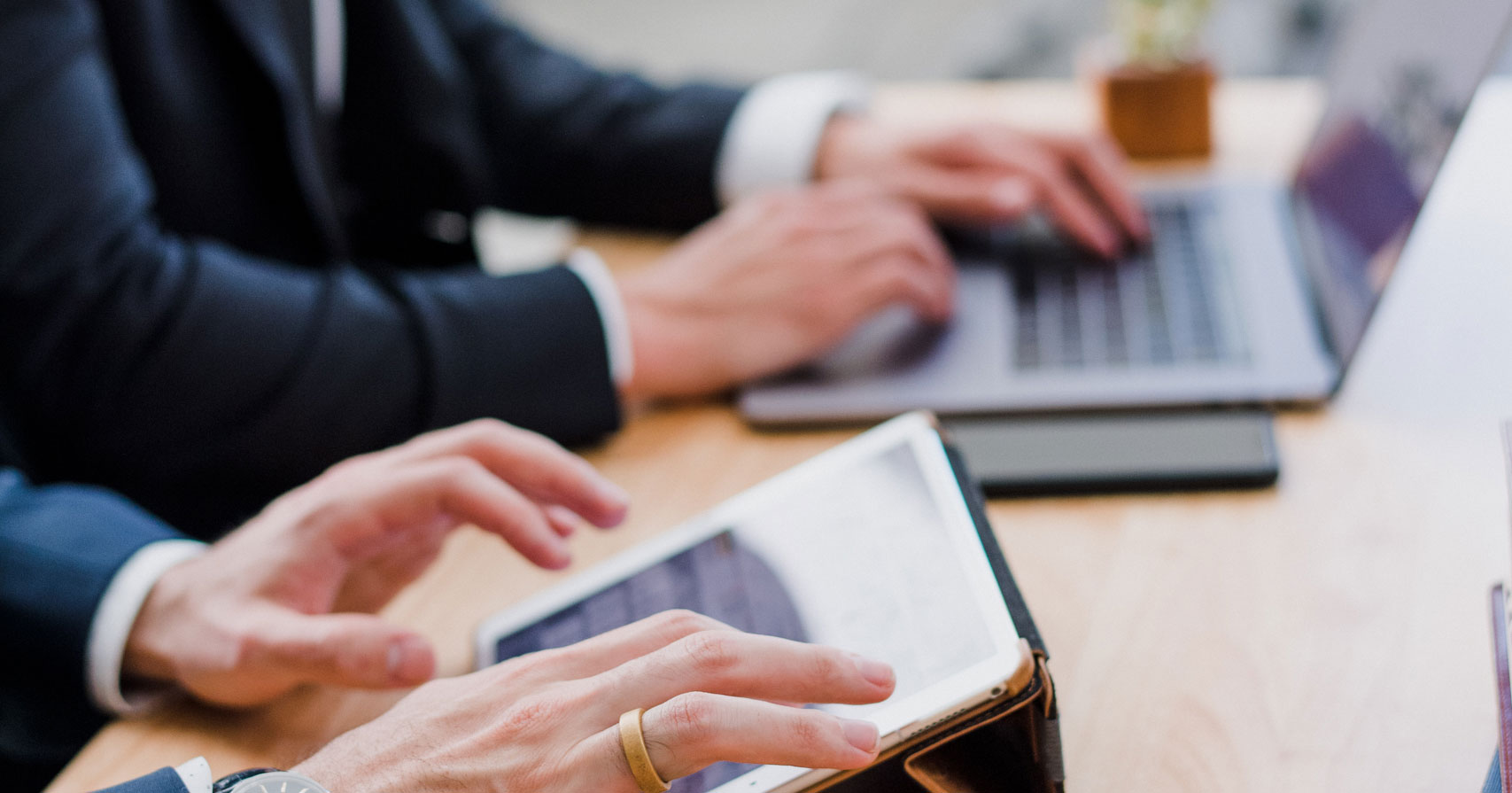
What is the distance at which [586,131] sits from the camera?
95cm

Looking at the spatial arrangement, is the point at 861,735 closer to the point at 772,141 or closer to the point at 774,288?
the point at 774,288

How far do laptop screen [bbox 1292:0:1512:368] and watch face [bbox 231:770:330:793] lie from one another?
54cm

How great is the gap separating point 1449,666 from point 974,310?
1.18 feet

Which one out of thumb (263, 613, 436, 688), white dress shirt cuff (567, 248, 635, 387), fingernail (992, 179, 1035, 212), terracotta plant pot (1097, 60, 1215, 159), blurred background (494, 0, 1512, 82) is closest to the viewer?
thumb (263, 613, 436, 688)

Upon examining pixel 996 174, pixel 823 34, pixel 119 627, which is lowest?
pixel 823 34

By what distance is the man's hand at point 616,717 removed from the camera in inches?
14.0

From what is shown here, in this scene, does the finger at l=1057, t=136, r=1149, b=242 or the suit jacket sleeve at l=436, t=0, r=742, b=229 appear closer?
the finger at l=1057, t=136, r=1149, b=242

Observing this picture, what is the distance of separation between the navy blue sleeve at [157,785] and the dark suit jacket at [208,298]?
270 mm

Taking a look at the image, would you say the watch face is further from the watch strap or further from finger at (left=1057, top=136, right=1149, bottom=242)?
finger at (left=1057, top=136, right=1149, bottom=242)

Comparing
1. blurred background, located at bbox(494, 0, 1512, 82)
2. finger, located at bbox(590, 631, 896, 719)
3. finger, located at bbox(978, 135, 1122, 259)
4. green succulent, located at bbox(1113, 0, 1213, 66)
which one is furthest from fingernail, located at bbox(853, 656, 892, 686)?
blurred background, located at bbox(494, 0, 1512, 82)

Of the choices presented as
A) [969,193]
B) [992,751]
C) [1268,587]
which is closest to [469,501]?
[992,751]

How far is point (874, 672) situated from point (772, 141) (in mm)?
603

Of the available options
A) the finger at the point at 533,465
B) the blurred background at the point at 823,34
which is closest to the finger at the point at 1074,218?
the finger at the point at 533,465

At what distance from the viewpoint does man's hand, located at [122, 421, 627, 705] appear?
0.47 meters
